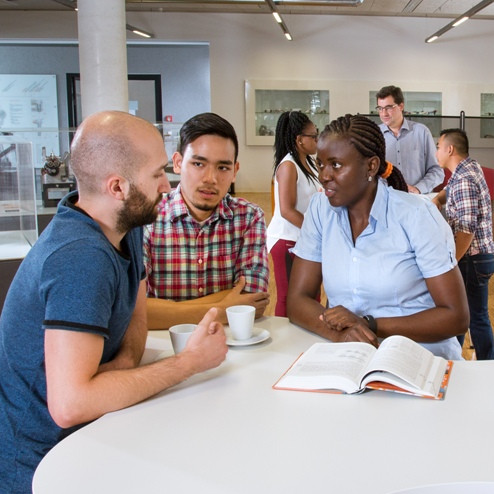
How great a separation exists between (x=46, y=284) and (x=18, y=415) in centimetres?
30

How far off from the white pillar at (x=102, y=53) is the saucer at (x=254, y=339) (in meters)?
4.84

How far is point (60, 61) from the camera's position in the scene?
10719 millimetres

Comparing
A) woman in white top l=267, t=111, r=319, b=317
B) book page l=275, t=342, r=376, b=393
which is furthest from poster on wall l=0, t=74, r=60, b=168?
book page l=275, t=342, r=376, b=393

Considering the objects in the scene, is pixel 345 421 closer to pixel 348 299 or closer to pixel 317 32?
pixel 348 299

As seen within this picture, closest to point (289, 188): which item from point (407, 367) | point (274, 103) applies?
point (407, 367)

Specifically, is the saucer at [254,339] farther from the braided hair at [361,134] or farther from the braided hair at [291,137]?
the braided hair at [291,137]

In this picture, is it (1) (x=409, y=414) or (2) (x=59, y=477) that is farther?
(1) (x=409, y=414)

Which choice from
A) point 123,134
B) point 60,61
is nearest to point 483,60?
point 60,61

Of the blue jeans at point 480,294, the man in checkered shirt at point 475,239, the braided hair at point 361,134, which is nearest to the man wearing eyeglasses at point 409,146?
the man in checkered shirt at point 475,239

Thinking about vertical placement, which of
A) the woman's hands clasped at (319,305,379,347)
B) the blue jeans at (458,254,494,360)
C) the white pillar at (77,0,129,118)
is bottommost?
the blue jeans at (458,254,494,360)

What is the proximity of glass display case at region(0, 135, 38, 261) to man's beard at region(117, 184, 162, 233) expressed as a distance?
222cm

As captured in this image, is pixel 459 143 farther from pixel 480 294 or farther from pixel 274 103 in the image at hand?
pixel 274 103

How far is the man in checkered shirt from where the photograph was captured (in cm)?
308

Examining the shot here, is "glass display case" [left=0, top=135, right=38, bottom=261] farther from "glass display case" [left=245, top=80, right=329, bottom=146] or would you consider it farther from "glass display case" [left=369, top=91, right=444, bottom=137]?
"glass display case" [left=369, top=91, right=444, bottom=137]
